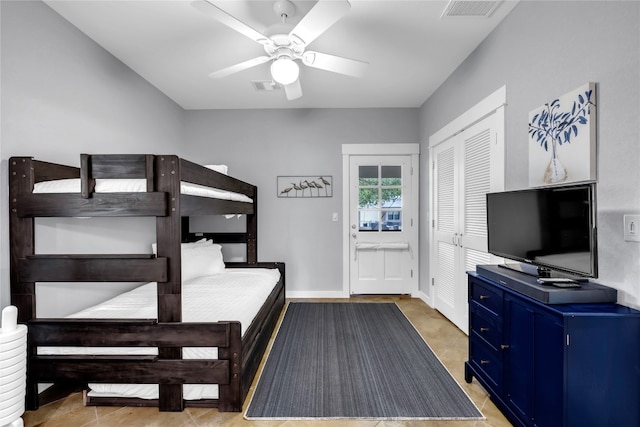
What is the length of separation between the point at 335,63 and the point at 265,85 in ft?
4.59

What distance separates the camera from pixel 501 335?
68.9 inches

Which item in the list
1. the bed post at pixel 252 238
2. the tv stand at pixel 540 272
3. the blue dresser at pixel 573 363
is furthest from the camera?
the bed post at pixel 252 238

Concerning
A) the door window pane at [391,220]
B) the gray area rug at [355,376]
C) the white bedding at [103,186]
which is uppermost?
the white bedding at [103,186]

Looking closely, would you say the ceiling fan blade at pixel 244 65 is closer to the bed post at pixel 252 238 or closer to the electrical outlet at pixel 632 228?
the bed post at pixel 252 238

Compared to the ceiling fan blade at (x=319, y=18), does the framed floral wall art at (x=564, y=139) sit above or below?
below

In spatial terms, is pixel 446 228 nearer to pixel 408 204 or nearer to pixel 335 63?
pixel 408 204

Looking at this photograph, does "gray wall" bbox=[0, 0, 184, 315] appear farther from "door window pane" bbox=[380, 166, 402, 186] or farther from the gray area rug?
"door window pane" bbox=[380, 166, 402, 186]

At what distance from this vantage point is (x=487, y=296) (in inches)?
74.3

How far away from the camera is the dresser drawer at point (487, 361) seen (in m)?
1.78

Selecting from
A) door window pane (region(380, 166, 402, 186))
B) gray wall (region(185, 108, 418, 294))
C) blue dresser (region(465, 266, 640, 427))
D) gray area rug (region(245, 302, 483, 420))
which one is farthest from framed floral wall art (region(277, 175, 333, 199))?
blue dresser (region(465, 266, 640, 427))

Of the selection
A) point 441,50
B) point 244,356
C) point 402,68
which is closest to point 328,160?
point 402,68

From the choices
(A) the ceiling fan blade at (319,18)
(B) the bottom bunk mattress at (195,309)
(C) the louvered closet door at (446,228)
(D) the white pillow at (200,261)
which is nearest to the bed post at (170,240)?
(B) the bottom bunk mattress at (195,309)

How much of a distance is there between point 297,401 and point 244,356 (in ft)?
1.43

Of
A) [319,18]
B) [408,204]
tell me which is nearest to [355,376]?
[319,18]
